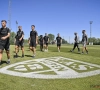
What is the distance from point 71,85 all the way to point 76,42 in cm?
1460

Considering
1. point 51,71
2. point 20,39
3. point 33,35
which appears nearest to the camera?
point 51,71

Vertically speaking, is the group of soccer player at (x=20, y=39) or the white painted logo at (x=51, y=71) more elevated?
the group of soccer player at (x=20, y=39)

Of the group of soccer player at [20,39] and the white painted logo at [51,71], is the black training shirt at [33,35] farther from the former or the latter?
the white painted logo at [51,71]

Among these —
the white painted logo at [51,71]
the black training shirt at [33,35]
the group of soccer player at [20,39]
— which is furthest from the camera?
the black training shirt at [33,35]

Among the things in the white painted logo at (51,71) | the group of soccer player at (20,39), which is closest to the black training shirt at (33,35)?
the group of soccer player at (20,39)

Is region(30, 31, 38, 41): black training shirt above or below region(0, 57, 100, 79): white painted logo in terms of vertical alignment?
above

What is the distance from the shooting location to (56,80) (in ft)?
22.4

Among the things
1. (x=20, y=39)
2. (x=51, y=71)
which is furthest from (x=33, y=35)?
(x=51, y=71)

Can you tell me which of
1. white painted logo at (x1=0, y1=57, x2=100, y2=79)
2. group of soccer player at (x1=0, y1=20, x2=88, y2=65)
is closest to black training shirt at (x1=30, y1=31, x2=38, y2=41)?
group of soccer player at (x1=0, y1=20, x2=88, y2=65)

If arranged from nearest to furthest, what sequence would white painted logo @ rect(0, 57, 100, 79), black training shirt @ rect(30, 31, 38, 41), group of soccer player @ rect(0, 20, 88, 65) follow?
white painted logo @ rect(0, 57, 100, 79) < group of soccer player @ rect(0, 20, 88, 65) < black training shirt @ rect(30, 31, 38, 41)

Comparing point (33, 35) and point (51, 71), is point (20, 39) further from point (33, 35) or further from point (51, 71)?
point (51, 71)

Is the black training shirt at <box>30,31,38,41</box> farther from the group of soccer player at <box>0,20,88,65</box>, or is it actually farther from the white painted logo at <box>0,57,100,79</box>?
the white painted logo at <box>0,57,100,79</box>

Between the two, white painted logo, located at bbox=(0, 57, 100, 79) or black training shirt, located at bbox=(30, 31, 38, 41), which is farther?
black training shirt, located at bbox=(30, 31, 38, 41)

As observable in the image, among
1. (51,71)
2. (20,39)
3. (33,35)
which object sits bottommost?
(51,71)
